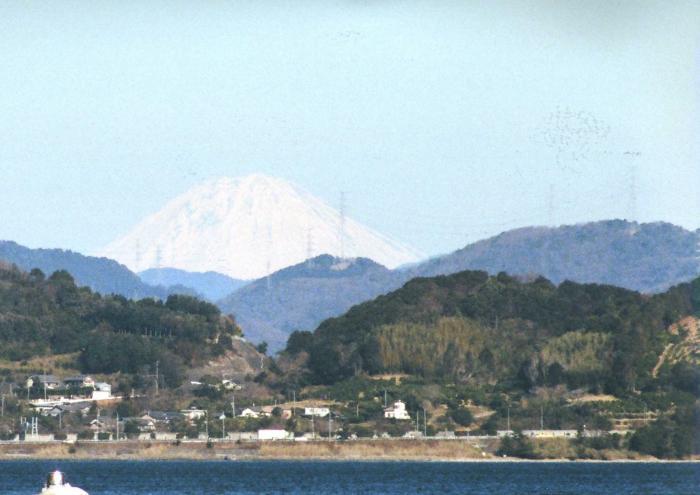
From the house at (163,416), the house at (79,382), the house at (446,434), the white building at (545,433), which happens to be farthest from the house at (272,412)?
the white building at (545,433)

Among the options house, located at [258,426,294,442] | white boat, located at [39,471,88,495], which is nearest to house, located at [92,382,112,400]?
house, located at [258,426,294,442]

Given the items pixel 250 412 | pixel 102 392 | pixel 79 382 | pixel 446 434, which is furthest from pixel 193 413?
pixel 446 434

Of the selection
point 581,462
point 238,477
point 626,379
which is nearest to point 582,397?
point 626,379

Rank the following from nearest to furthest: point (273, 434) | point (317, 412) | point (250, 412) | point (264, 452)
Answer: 1. point (264, 452)
2. point (273, 434)
3. point (317, 412)
4. point (250, 412)

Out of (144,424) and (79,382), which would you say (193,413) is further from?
(79,382)

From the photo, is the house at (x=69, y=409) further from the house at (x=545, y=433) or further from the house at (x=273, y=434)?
the house at (x=545, y=433)

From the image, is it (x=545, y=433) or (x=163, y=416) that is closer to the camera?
(x=545, y=433)

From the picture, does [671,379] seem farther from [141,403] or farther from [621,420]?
[141,403]
